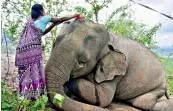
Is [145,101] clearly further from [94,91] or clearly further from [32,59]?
[32,59]

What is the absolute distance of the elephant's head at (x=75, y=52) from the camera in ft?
16.5

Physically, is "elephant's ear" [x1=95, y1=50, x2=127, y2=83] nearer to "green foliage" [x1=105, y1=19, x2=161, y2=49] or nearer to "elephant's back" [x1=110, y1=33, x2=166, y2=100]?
"elephant's back" [x1=110, y1=33, x2=166, y2=100]

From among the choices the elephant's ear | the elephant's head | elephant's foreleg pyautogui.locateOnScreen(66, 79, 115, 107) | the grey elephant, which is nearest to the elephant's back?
the grey elephant

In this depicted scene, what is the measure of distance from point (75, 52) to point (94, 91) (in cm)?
57

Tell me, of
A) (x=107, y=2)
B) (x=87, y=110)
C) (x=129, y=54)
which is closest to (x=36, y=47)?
(x=87, y=110)

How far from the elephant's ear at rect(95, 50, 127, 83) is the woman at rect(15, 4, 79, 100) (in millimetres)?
775

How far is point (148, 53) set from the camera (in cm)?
613

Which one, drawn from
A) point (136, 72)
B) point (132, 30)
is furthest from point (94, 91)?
point (132, 30)

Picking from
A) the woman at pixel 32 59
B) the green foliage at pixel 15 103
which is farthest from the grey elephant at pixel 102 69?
the green foliage at pixel 15 103

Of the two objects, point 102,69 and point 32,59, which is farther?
point 102,69

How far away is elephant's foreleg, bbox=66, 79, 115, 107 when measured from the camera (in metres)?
5.27

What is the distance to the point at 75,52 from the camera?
5.15m

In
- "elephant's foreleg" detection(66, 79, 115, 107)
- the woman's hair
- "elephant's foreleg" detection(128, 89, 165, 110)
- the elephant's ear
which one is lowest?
"elephant's foreleg" detection(128, 89, 165, 110)

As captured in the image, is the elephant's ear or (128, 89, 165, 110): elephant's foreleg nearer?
the elephant's ear
